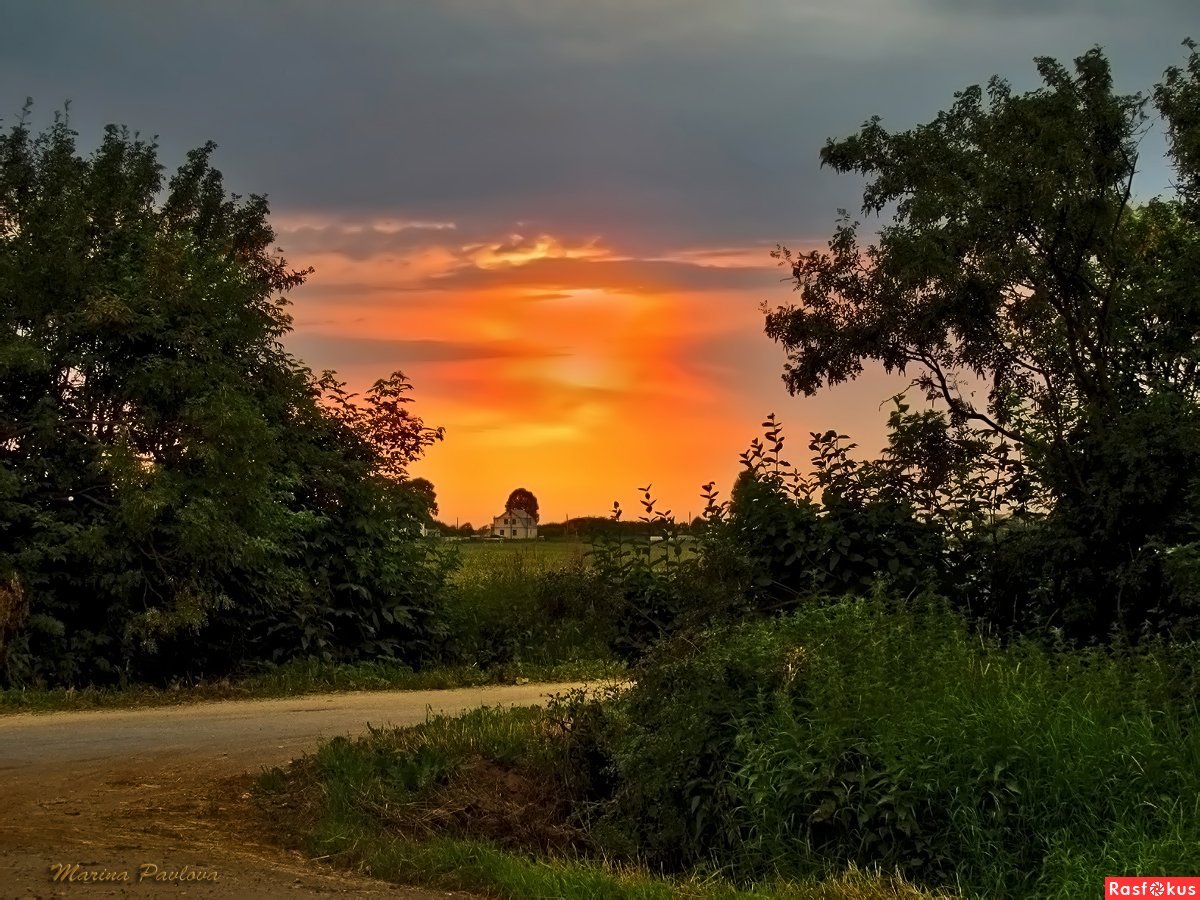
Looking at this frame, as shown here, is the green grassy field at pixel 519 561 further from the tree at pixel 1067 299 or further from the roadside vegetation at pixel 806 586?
the tree at pixel 1067 299

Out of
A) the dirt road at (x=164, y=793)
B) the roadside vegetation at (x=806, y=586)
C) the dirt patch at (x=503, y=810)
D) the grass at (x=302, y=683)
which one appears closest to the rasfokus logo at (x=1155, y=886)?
the roadside vegetation at (x=806, y=586)

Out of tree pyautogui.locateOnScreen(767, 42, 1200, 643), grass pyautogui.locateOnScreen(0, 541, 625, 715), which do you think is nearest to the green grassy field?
grass pyautogui.locateOnScreen(0, 541, 625, 715)

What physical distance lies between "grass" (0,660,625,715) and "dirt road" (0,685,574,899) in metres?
0.82

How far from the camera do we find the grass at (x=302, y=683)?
16.2m

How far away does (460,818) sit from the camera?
399 inches

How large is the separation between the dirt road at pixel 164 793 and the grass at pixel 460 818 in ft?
1.07

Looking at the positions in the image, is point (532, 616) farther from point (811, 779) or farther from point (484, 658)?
point (811, 779)

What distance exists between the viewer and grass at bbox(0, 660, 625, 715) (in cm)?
1619

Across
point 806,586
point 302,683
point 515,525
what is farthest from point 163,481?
point 515,525

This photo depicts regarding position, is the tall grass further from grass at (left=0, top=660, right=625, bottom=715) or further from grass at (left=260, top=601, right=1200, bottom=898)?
grass at (left=260, top=601, right=1200, bottom=898)

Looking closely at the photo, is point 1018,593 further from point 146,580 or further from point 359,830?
point 146,580

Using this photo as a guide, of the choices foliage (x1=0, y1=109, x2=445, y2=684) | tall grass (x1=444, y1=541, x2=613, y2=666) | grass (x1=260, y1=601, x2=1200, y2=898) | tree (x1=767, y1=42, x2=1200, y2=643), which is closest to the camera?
grass (x1=260, y1=601, x2=1200, y2=898)

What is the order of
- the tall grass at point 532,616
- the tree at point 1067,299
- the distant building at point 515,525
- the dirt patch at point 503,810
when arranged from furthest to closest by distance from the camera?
1. the distant building at point 515,525
2. the tall grass at point 532,616
3. the tree at point 1067,299
4. the dirt patch at point 503,810

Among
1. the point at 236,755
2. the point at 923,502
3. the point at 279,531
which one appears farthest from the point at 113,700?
the point at 923,502
